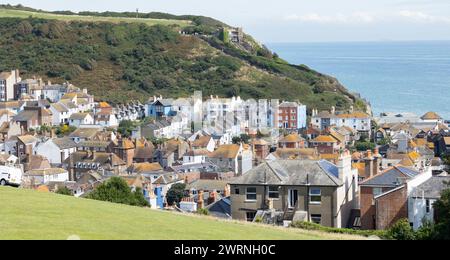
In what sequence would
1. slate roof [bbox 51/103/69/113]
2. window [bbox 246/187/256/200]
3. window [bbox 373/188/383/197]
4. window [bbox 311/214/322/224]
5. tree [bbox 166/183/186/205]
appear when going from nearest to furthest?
window [bbox 311/214/322/224] → window [bbox 246/187/256/200] → window [bbox 373/188/383/197] → tree [bbox 166/183/186/205] → slate roof [bbox 51/103/69/113]

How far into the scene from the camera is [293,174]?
98.6 feet

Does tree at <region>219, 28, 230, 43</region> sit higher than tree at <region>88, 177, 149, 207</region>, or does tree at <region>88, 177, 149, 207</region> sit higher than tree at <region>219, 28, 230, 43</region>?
tree at <region>219, 28, 230, 43</region>

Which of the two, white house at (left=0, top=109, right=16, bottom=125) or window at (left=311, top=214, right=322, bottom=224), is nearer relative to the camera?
window at (left=311, top=214, right=322, bottom=224)

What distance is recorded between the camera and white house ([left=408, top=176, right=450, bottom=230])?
2881cm

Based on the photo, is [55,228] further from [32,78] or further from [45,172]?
[32,78]

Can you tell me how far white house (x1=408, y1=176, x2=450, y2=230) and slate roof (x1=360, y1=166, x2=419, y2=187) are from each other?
199 cm

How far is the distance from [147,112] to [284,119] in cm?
1528

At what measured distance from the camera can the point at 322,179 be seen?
29453mm

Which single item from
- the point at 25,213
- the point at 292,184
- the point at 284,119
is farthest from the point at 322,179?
the point at 284,119

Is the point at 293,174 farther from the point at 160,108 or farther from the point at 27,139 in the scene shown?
the point at 160,108

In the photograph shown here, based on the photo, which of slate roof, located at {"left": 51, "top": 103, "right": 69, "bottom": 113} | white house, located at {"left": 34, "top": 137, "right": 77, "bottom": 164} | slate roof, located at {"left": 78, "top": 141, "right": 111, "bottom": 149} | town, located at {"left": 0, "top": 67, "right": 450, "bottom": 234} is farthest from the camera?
slate roof, located at {"left": 51, "top": 103, "right": 69, "bottom": 113}

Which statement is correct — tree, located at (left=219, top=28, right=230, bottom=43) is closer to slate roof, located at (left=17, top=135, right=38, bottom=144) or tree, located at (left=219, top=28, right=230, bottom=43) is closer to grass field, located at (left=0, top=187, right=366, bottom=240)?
slate roof, located at (left=17, top=135, right=38, bottom=144)

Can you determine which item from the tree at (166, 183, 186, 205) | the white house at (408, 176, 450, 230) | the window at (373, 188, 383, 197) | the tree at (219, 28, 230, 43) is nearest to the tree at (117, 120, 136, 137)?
the tree at (166, 183, 186, 205)

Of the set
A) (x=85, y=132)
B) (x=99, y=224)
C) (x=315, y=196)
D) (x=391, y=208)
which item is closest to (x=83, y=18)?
(x=85, y=132)
